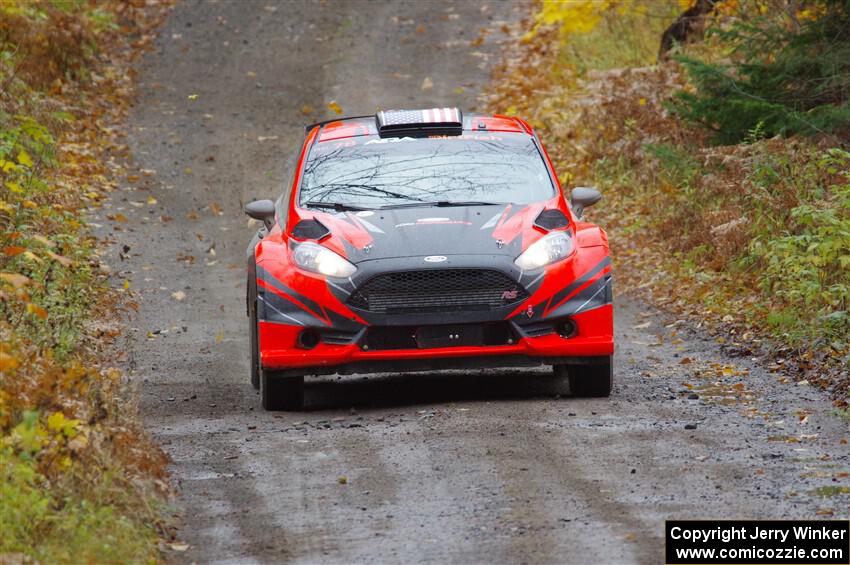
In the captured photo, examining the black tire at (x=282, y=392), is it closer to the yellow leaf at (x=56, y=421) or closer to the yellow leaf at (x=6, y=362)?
the yellow leaf at (x=56, y=421)

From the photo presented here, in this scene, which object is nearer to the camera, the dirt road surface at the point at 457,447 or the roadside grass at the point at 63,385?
the roadside grass at the point at 63,385

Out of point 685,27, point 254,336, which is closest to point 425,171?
point 254,336

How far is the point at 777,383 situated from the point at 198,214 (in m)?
10.7

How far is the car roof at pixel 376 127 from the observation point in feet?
34.5

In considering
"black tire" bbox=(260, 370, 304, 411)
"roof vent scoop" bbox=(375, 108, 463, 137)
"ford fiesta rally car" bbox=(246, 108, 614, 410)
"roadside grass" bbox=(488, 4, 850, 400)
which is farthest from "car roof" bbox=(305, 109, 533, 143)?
"roadside grass" bbox=(488, 4, 850, 400)

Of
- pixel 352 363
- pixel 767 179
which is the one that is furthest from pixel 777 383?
pixel 767 179

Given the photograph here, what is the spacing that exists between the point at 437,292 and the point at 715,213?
6.49 meters

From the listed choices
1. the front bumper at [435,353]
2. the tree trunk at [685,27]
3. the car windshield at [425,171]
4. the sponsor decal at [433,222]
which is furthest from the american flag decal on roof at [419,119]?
the tree trunk at [685,27]

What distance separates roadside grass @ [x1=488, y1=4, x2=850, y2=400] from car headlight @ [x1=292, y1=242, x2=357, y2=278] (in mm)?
3193

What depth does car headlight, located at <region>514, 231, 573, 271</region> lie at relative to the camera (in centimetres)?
876

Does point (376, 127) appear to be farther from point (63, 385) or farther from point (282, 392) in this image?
point (63, 385)

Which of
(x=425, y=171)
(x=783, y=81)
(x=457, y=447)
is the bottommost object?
(x=457, y=447)

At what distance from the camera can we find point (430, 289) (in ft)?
28.4

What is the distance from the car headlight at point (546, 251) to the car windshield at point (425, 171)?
1.93ft
